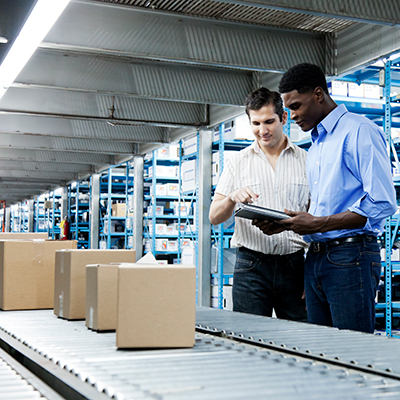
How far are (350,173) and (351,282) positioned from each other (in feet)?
1.49

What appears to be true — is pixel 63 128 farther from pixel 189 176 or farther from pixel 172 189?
pixel 172 189

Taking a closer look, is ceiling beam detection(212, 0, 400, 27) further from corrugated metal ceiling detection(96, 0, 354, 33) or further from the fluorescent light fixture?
the fluorescent light fixture

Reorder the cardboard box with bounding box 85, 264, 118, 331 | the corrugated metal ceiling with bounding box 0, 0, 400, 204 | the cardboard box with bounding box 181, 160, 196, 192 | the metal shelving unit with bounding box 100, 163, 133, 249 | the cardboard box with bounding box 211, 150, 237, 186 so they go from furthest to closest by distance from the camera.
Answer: the metal shelving unit with bounding box 100, 163, 133, 249 < the cardboard box with bounding box 181, 160, 196, 192 < the cardboard box with bounding box 211, 150, 237, 186 < the corrugated metal ceiling with bounding box 0, 0, 400, 204 < the cardboard box with bounding box 85, 264, 118, 331

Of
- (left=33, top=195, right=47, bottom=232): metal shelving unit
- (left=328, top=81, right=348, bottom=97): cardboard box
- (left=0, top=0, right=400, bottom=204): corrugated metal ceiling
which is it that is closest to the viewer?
(left=0, top=0, right=400, bottom=204): corrugated metal ceiling

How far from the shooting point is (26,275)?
279 centimetres

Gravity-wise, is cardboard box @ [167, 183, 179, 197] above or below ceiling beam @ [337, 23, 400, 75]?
below

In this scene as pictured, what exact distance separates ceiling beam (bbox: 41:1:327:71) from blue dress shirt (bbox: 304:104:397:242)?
2.44 metres

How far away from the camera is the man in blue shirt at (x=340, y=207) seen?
218 centimetres

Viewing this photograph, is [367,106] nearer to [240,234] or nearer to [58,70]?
[58,70]

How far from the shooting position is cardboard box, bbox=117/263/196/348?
5.44 feet

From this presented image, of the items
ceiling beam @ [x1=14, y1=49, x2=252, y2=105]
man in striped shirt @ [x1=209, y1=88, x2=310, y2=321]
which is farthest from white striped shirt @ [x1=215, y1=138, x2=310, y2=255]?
ceiling beam @ [x1=14, y1=49, x2=252, y2=105]

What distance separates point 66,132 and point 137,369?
6.85 meters

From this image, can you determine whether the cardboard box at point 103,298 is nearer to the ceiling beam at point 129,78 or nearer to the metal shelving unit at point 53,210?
the ceiling beam at point 129,78

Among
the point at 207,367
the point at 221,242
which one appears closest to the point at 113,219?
the point at 221,242
